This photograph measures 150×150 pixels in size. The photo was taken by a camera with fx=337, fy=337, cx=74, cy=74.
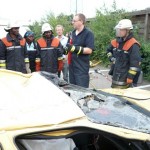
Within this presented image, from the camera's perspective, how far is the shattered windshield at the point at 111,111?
2303 millimetres

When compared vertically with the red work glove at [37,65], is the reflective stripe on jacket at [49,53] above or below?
above

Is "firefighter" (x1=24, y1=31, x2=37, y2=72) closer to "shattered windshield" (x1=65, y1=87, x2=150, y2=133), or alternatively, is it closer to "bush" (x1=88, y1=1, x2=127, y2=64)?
"shattered windshield" (x1=65, y1=87, x2=150, y2=133)

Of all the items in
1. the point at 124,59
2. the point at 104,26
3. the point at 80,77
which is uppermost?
the point at 124,59

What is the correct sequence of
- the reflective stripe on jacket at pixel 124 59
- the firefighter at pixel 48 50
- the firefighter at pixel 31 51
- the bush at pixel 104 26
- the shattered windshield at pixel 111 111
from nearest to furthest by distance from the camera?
the shattered windshield at pixel 111 111 → the reflective stripe on jacket at pixel 124 59 → the firefighter at pixel 48 50 → the firefighter at pixel 31 51 → the bush at pixel 104 26

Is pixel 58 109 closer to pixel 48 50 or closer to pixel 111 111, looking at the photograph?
pixel 111 111

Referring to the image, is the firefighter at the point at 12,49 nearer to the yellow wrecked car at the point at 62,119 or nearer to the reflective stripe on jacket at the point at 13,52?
the reflective stripe on jacket at the point at 13,52

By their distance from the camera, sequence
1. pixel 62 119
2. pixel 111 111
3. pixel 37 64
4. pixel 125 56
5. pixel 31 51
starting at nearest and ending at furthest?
pixel 62 119
pixel 111 111
pixel 125 56
pixel 37 64
pixel 31 51

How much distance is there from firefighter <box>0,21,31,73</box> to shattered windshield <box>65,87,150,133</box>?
3.09 meters

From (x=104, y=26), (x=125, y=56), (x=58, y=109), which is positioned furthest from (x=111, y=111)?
(x=104, y=26)

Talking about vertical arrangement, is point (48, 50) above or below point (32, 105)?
below

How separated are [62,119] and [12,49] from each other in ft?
12.9

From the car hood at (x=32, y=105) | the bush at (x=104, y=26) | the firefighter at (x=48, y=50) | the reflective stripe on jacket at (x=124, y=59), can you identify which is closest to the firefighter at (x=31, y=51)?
the firefighter at (x=48, y=50)

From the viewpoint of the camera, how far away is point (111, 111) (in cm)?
251

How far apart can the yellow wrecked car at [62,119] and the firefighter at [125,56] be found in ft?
7.65
